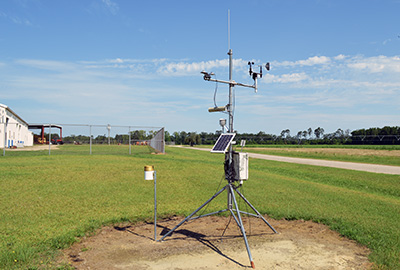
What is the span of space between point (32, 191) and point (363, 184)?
14.4 metres

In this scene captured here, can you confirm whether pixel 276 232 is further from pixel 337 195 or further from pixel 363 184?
pixel 363 184

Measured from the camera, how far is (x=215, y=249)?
228 inches

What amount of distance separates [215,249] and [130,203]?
4408mm

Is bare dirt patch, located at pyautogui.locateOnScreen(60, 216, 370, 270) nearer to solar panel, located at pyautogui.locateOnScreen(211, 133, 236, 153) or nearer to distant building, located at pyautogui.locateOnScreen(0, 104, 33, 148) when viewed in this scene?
solar panel, located at pyautogui.locateOnScreen(211, 133, 236, 153)

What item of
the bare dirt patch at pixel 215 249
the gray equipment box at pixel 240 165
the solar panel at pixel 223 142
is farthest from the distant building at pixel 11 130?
the gray equipment box at pixel 240 165

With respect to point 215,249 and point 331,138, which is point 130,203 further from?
point 331,138

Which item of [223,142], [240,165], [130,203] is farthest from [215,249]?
[130,203]

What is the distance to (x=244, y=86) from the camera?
680 centimetres

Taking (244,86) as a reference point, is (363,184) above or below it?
below

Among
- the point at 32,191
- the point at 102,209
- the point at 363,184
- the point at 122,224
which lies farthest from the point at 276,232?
the point at 363,184

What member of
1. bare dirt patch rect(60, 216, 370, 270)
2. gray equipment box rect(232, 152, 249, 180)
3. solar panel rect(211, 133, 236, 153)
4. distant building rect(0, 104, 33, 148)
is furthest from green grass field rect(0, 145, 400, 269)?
distant building rect(0, 104, 33, 148)

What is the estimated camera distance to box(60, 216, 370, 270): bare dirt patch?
5.11 metres

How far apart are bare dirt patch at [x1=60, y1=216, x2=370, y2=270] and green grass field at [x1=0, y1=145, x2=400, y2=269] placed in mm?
385

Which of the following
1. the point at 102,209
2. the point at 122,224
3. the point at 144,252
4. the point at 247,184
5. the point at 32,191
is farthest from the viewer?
the point at 247,184
